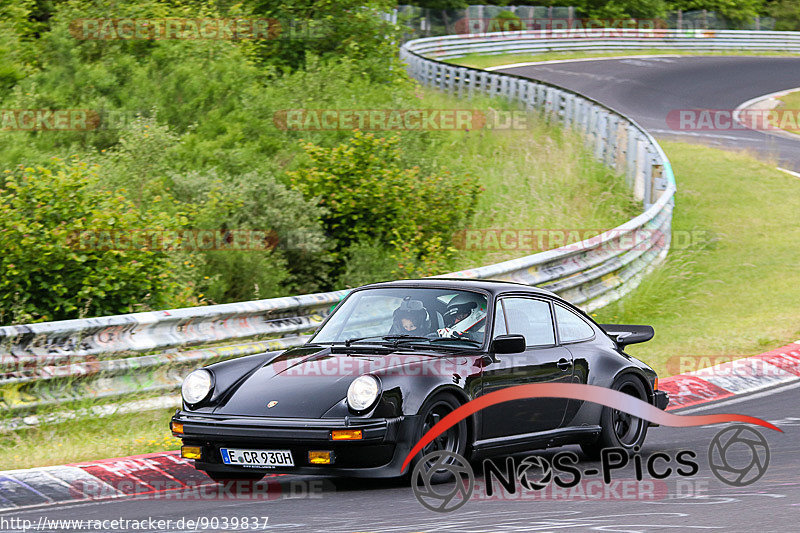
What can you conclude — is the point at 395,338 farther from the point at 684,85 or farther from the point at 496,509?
the point at 684,85

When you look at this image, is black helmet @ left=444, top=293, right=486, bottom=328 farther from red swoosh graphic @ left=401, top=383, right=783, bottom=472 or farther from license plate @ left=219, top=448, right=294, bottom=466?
license plate @ left=219, top=448, right=294, bottom=466

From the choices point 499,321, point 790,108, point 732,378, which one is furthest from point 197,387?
point 790,108

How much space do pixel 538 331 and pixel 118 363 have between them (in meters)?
3.33

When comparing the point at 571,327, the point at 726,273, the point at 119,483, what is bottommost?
the point at 726,273

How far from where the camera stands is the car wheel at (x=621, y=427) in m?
8.26

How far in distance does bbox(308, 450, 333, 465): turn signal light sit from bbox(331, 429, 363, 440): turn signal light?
11 centimetres

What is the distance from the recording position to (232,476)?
7.23 metres

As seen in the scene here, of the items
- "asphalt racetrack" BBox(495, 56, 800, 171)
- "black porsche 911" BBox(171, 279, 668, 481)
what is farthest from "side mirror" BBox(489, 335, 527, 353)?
"asphalt racetrack" BBox(495, 56, 800, 171)

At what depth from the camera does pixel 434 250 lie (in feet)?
53.1

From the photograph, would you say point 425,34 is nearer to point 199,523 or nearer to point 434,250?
point 434,250

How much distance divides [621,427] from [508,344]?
150cm

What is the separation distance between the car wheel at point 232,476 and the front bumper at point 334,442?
11.7 inches

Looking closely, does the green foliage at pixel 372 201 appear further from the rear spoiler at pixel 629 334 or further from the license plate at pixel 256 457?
the license plate at pixel 256 457

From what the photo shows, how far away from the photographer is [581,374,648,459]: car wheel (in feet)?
27.1
